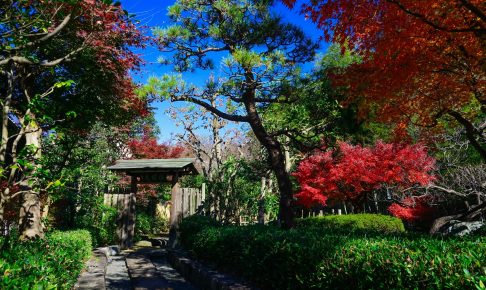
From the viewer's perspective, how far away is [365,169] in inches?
535

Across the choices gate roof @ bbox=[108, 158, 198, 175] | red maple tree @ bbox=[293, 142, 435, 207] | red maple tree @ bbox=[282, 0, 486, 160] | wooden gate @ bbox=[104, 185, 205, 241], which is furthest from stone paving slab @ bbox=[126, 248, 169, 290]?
red maple tree @ bbox=[293, 142, 435, 207]

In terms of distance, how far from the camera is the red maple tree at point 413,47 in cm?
612

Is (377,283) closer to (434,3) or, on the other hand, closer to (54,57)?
(434,3)

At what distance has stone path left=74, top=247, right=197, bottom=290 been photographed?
6102 millimetres

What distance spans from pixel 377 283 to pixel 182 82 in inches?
250

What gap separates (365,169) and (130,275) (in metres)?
10.1

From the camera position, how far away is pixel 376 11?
6387 millimetres

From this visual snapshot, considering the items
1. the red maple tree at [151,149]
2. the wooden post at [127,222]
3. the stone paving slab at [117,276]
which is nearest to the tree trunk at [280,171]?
the stone paving slab at [117,276]

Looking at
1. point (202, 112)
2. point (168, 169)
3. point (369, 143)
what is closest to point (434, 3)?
point (168, 169)

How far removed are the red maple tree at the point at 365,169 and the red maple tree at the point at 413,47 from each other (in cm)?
515

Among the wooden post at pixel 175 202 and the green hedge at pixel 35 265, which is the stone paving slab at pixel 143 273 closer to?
the green hedge at pixel 35 265

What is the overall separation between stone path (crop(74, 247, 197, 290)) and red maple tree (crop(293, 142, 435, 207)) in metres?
7.40

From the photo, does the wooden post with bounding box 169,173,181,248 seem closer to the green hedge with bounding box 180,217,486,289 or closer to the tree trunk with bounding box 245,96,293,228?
the tree trunk with bounding box 245,96,293,228

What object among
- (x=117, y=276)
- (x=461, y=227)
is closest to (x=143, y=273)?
(x=117, y=276)
